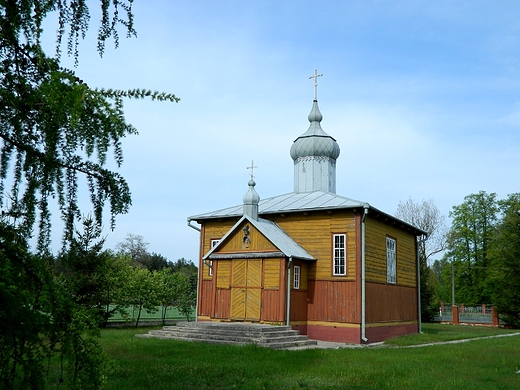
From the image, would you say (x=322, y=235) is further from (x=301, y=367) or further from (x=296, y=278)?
(x=301, y=367)

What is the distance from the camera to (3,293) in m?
2.44

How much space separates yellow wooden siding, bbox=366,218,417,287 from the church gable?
3408mm

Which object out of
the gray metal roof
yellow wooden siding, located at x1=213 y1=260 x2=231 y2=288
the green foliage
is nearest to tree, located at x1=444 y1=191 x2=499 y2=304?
the gray metal roof

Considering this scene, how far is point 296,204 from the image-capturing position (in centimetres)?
1827

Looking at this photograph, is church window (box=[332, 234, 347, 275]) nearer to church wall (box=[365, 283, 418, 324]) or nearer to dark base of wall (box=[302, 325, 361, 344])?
church wall (box=[365, 283, 418, 324])

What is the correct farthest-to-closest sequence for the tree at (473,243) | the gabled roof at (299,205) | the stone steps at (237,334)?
the tree at (473,243) < the gabled roof at (299,205) < the stone steps at (237,334)

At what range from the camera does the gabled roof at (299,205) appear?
16.6 metres

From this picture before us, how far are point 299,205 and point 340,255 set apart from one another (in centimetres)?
243

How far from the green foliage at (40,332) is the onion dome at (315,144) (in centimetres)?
1898

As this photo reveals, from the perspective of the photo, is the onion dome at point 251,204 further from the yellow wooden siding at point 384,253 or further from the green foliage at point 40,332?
the green foliage at point 40,332

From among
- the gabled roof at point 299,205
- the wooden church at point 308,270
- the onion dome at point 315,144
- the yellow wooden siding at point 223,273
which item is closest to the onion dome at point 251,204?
the wooden church at point 308,270

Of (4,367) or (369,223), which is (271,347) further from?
(4,367)

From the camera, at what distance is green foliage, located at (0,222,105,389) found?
105 inches

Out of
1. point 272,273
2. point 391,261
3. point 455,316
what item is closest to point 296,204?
point 272,273
